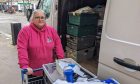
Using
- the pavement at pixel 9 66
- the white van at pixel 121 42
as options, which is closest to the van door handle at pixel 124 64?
the white van at pixel 121 42

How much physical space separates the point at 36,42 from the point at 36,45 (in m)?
0.04

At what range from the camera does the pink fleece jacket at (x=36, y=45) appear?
2338mm

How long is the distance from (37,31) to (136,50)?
1375 millimetres

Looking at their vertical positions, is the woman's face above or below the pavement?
above

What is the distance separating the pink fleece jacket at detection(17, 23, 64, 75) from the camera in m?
2.34

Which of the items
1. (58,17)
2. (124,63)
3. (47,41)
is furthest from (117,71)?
(58,17)

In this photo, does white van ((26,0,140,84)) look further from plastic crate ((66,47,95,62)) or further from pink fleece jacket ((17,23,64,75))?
plastic crate ((66,47,95,62))

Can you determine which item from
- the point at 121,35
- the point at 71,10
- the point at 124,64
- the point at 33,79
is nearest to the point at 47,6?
the point at 71,10

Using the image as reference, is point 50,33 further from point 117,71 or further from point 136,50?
point 136,50

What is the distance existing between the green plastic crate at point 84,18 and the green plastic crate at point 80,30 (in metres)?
0.07

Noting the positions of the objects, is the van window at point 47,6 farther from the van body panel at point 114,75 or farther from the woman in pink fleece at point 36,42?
the van body panel at point 114,75

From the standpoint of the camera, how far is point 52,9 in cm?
308

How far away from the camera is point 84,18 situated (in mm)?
3199

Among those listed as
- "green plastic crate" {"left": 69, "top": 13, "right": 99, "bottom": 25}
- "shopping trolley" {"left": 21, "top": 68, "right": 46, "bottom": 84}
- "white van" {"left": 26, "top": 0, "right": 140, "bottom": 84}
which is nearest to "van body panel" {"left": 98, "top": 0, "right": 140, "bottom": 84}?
"white van" {"left": 26, "top": 0, "right": 140, "bottom": 84}
